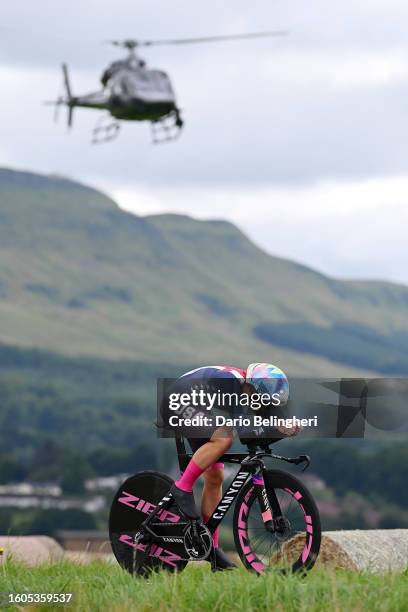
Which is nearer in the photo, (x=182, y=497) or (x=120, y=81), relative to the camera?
(x=182, y=497)

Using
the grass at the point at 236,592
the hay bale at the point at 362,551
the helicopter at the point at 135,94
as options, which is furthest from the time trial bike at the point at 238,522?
the helicopter at the point at 135,94

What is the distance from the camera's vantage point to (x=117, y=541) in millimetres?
12711

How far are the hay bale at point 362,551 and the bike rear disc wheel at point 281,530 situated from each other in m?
1.35

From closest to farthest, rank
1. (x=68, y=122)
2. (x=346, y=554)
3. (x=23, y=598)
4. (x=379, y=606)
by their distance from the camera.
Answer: (x=379, y=606), (x=23, y=598), (x=346, y=554), (x=68, y=122)

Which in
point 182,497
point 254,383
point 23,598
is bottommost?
point 23,598

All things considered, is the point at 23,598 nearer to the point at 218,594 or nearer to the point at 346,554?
the point at 218,594

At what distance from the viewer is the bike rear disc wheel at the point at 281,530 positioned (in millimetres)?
11367

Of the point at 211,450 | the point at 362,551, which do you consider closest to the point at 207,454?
the point at 211,450

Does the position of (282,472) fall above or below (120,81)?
below

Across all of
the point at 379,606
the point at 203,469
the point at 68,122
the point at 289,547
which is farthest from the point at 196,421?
the point at 68,122

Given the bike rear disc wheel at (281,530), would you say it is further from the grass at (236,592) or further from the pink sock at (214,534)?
the grass at (236,592)

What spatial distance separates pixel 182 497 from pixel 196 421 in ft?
2.14

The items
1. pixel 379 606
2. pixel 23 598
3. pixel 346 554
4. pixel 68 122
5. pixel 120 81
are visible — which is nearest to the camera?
pixel 379 606

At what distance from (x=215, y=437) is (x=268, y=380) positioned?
634 millimetres
